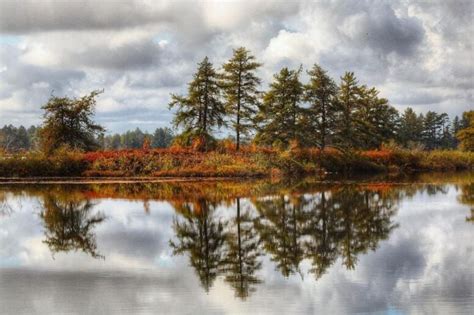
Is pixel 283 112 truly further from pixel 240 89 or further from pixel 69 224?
pixel 69 224

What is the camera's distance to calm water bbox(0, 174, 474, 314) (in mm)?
8914

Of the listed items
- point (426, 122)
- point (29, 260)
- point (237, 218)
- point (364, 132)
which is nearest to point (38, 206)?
point (237, 218)

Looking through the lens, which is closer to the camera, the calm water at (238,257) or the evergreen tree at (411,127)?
the calm water at (238,257)

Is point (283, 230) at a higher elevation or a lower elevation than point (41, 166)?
lower

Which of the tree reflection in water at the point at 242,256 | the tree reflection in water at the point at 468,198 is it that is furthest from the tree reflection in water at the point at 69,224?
the tree reflection in water at the point at 468,198

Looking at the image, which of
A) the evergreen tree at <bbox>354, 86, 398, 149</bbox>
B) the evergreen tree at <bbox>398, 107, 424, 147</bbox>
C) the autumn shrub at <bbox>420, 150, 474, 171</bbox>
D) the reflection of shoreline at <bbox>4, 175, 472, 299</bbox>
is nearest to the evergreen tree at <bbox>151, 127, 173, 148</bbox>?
the evergreen tree at <bbox>398, 107, 424, 147</bbox>

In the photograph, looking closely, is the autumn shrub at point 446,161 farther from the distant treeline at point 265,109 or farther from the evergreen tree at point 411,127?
the evergreen tree at point 411,127

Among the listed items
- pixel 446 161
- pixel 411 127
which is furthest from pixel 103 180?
pixel 411 127

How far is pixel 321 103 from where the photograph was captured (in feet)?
170

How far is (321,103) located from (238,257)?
40901 mm

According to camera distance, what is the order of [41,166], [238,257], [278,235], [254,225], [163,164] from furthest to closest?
[163,164]
[41,166]
[254,225]
[278,235]
[238,257]

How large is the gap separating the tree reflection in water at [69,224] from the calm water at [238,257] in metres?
0.05

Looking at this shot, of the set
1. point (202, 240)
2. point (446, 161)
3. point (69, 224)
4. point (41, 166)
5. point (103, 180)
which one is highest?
point (446, 161)

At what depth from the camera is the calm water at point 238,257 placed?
8.91 meters
